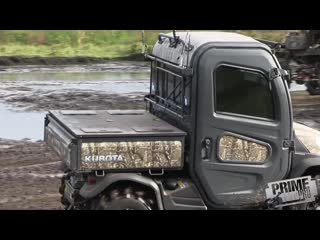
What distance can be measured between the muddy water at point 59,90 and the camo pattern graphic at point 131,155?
24.1 ft

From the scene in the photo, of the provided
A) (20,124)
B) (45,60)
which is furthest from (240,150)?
(45,60)

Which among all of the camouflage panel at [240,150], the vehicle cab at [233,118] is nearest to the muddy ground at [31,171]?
the vehicle cab at [233,118]

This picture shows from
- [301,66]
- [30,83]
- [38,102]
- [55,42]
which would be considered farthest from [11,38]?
[301,66]

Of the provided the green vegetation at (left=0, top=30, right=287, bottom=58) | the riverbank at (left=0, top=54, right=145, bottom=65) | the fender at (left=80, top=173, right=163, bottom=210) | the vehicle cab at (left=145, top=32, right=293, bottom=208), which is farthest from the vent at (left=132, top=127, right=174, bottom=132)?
the green vegetation at (left=0, top=30, right=287, bottom=58)

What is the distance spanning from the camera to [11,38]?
2992 cm

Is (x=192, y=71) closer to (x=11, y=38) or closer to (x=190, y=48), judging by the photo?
(x=190, y=48)

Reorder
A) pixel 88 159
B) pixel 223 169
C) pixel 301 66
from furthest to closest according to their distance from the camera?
1. pixel 301 66
2. pixel 223 169
3. pixel 88 159

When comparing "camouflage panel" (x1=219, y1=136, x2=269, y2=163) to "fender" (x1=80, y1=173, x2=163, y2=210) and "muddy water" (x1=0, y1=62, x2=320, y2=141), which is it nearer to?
"fender" (x1=80, y1=173, x2=163, y2=210)

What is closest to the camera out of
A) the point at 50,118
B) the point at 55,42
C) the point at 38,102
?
the point at 50,118

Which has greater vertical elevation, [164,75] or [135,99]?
[164,75]

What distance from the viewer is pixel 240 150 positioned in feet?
27.3

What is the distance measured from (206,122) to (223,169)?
1.93ft

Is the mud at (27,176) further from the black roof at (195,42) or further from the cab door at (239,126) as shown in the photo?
the cab door at (239,126)

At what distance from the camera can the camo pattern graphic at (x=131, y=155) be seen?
7.65m
